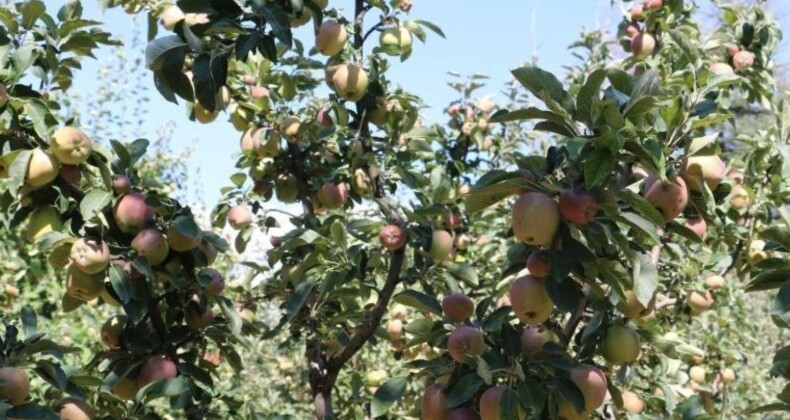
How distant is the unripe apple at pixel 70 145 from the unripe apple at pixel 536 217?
81cm

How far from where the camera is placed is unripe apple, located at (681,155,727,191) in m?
1.42

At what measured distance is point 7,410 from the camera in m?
1.41

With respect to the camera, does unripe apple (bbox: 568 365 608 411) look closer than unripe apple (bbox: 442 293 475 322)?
Yes

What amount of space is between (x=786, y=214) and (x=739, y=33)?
134 cm

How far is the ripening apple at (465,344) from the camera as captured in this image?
150 cm

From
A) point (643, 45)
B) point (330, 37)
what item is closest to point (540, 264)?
point (330, 37)

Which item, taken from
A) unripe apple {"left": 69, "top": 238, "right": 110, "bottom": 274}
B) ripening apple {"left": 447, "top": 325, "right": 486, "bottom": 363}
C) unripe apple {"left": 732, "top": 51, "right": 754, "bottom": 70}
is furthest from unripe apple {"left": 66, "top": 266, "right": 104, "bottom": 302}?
unripe apple {"left": 732, "top": 51, "right": 754, "bottom": 70}

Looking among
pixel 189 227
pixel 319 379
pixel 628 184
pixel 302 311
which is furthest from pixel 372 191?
pixel 628 184

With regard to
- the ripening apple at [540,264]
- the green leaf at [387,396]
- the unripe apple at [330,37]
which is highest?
the unripe apple at [330,37]

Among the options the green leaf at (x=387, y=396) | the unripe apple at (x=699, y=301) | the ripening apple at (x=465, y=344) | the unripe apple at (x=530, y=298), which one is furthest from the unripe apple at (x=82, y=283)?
the unripe apple at (x=699, y=301)

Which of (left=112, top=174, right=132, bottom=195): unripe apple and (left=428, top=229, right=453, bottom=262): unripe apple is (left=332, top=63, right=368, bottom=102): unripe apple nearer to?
(left=428, top=229, right=453, bottom=262): unripe apple

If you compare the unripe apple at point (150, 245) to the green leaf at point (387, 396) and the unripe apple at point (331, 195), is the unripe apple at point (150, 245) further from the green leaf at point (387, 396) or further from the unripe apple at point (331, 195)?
the unripe apple at point (331, 195)

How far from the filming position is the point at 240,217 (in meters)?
2.39

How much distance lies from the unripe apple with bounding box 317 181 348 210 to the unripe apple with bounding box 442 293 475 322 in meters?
0.72
